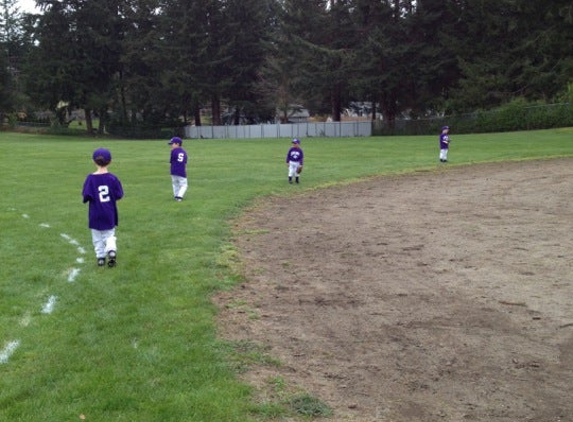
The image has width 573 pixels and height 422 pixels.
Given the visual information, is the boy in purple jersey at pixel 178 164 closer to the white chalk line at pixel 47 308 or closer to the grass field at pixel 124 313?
the grass field at pixel 124 313

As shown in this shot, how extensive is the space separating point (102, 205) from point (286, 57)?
170ft

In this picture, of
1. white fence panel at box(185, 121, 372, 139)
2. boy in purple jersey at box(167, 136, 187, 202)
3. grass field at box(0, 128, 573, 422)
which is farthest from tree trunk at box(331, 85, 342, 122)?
boy in purple jersey at box(167, 136, 187, 202)

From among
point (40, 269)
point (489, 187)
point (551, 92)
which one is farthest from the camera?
point (551, 92)

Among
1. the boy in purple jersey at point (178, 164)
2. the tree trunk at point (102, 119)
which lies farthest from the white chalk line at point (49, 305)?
the tree trunk at point (102, 119)

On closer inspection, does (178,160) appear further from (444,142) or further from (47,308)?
(444,142)

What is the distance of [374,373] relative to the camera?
512 centimetres

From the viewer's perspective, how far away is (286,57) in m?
58.0

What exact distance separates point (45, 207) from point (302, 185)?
7.75 metres

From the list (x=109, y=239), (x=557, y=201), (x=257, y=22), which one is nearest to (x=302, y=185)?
(x=557, y=201)

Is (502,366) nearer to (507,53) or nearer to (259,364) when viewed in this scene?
(259,364)

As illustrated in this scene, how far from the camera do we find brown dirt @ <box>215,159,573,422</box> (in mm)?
4746

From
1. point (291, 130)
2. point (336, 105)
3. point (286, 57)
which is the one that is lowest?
point (291, 130)

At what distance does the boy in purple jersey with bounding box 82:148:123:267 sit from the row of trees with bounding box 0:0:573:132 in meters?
42.6

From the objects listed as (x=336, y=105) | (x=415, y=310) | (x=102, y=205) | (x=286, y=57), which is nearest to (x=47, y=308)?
(x=102, y=205)
